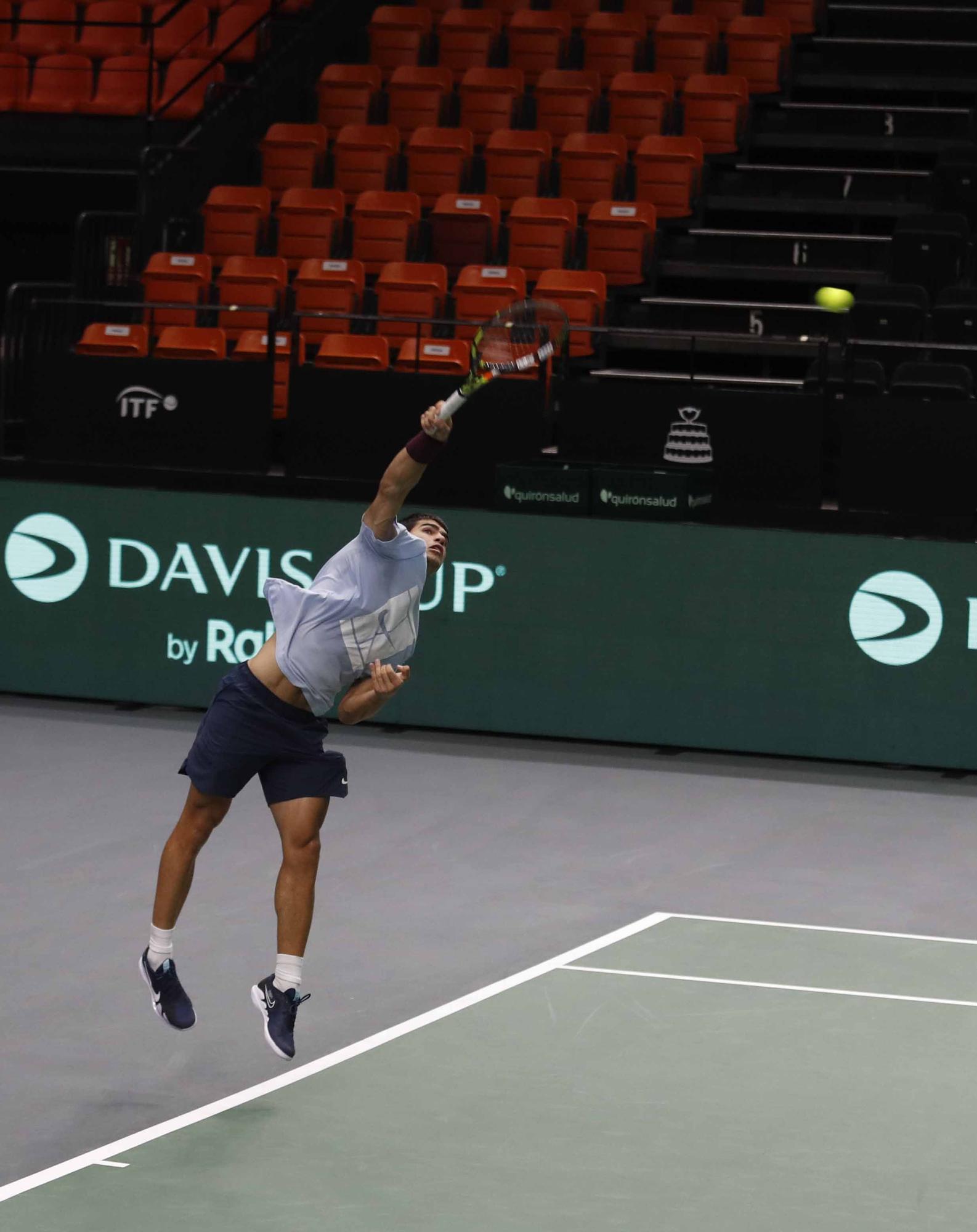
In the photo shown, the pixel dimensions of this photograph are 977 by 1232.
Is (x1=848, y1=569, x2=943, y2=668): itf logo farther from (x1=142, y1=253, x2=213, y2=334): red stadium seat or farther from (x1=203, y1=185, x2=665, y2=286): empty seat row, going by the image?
(x1=142, y1=253, x2=213, y2=334): red stadium seat

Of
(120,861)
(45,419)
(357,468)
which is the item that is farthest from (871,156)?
(120,861)

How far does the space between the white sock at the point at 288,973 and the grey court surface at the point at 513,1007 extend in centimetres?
31

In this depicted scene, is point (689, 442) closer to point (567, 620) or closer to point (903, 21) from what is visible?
point (567, 620)

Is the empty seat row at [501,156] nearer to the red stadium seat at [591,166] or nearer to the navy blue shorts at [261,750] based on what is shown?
the red stadium seat at [591,166]

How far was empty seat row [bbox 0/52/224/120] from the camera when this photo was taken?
19031 mm

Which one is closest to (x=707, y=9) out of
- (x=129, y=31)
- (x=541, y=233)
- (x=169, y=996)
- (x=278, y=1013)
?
(x=541, y=233)

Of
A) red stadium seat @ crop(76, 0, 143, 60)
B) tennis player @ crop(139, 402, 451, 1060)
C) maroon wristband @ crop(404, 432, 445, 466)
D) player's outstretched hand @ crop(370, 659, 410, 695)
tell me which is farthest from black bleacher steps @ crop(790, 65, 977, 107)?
player's outstretched hand @ crop(370, 659, 410, 695)

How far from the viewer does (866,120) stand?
1842cm

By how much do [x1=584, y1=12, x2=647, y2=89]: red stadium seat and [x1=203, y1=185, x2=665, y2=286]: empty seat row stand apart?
1630 millimetres

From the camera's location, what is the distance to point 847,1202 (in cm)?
596

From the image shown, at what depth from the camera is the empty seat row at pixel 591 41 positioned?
18344 mm

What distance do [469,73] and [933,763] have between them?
8573 mm

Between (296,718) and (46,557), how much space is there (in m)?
6.87

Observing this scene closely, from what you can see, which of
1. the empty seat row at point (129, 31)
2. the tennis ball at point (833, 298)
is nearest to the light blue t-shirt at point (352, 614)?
the tennis ball at point (833, 298)
